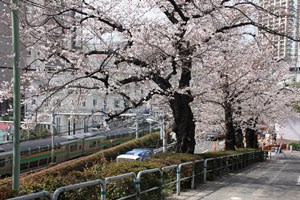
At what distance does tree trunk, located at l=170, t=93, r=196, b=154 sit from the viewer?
46.1 feet

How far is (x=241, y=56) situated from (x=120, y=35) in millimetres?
8934

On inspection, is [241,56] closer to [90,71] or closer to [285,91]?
[90,71]

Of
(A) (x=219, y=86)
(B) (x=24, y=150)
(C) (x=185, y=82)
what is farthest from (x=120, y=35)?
(B) (x=24, y=150)

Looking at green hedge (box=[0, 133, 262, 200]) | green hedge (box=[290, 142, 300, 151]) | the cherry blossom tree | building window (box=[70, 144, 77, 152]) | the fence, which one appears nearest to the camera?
the fence

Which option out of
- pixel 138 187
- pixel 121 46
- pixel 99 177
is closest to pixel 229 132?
pixel 121 46

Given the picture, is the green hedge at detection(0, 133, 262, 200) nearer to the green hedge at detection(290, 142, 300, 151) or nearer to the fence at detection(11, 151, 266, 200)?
the fence at detection(11, 151, 266, 200)

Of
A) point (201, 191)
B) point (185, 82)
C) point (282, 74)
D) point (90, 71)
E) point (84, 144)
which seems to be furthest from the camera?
point (84, 144)

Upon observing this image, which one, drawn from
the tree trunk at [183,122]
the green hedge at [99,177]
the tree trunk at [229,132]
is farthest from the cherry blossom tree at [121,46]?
the tree trunk at [229,132]

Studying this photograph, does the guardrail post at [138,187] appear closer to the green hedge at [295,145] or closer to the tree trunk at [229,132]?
the tree trunk at [229,132]

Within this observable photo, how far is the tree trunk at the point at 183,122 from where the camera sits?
46.1 feet

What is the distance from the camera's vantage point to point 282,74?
27391mm

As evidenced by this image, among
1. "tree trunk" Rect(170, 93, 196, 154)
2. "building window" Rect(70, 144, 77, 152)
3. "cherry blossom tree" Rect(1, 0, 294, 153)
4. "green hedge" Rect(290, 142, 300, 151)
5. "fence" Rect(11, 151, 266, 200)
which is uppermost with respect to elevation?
"cherry blossom tree" Rect(1, 0, 294, 153)

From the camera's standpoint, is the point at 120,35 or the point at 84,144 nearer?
the point at 120,35

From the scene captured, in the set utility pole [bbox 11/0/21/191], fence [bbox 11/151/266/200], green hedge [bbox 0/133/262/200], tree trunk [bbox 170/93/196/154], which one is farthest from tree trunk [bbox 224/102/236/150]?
utility pole [bbox 11/0/21/191]
